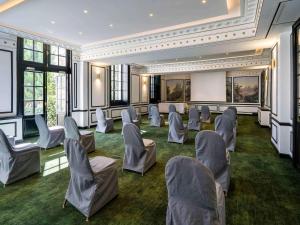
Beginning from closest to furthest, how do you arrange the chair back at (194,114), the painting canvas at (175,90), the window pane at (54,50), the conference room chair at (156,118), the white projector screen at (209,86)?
1. the window pane at (54,50)
2. the chair back at (194,114)
3. the conference room chair at (156,118)
4. the white projector screen at (209,86)
5. the painting canvas at (175,90)

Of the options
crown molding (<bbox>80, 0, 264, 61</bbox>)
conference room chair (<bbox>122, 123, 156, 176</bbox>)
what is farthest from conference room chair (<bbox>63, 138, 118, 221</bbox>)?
crown molding (<bbox>80, 0, 264, 61</bbox>)

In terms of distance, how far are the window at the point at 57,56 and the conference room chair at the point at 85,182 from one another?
20.8 ft

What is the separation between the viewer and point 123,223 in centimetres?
232

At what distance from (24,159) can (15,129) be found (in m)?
3.35

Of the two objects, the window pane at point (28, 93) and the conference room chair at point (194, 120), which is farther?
the conference room chair at point (194, 120)

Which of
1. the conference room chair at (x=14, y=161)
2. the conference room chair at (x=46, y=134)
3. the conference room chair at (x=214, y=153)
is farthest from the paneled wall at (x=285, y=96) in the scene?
the conference room chair at (x=46, y=134)

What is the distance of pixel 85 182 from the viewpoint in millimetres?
2529

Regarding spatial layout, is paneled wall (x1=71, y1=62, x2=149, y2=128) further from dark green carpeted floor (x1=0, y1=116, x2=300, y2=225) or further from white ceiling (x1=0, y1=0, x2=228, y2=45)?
dark green carpeted floor (x1=0, y1=116, x2=300, y2=225)

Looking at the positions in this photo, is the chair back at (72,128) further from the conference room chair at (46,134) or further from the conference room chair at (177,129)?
the conference room chair at (177,129)

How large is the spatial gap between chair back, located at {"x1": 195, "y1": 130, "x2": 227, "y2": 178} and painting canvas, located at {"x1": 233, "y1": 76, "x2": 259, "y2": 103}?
A: 12429 millimetres

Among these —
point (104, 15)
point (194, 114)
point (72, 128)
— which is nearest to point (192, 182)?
point (72, 128)

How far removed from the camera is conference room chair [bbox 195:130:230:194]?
110 inches

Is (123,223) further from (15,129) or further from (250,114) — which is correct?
(250,114)

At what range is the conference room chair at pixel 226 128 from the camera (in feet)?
16.1
